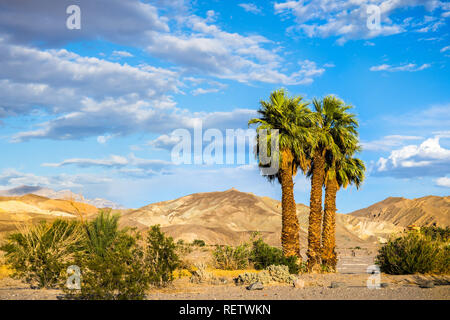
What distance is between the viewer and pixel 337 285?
573 inches

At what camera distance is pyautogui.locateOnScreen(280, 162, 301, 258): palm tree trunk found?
23672mm

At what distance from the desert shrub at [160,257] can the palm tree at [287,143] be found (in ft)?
33.8

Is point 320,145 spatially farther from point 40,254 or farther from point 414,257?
point 40,254

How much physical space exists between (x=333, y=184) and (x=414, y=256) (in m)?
8.46

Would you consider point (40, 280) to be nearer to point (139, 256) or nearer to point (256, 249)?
point (139, 256)

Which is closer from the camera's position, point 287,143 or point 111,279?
point 111,279

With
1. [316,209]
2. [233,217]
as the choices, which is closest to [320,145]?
[316,209]

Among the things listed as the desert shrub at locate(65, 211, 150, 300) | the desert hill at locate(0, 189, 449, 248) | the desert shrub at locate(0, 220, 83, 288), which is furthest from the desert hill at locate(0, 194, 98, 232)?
the desert shrub at locate(65, 211, 150, 300)

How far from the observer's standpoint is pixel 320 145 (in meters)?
26.3

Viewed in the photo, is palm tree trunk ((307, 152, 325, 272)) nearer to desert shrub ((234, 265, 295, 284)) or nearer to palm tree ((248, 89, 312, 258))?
palm tree ((248, 89, 312, 258))
